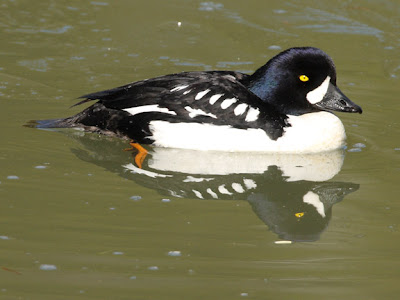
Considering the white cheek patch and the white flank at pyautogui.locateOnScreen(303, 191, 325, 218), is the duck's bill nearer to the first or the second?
the white cheek patch

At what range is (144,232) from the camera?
552 centimetres

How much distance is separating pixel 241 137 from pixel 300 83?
89cm

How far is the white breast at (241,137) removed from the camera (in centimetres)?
741

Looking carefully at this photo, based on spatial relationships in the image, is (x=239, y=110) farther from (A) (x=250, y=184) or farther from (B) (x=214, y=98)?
(A) (x=250, y=184)

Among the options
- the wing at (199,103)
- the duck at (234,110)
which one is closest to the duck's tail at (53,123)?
the duck at (234,110)

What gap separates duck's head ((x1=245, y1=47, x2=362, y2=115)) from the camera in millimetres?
7559

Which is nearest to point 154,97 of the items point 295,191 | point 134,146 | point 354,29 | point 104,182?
point 134,146

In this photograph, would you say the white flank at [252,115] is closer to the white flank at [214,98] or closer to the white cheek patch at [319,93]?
the white flank at [214,98]

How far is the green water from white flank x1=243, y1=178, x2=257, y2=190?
0.04ft

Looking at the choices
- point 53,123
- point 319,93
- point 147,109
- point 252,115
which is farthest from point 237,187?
point 53,123

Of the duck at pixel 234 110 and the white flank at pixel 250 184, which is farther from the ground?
the duck at pixel 234 110

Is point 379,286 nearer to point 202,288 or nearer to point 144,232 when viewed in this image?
point 202,288

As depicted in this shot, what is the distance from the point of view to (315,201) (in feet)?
21.2

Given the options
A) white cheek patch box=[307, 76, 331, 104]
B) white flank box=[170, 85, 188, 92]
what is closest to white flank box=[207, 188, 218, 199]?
white flank box=[170, 85, 188, 92]
